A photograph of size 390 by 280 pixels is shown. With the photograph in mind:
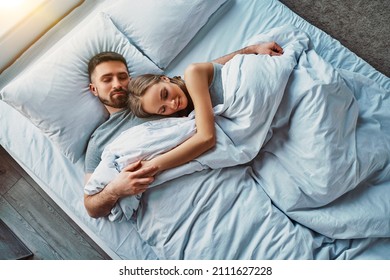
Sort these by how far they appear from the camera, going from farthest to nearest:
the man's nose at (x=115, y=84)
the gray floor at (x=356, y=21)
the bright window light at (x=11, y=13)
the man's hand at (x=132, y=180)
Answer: the gray floor at (x=356, y=21), the bright window light at (x=11, y=13), the man's nose at (x=115, y=84), the man's hand at (x=132, y=180)

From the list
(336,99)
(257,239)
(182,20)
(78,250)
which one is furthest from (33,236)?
(336,99)

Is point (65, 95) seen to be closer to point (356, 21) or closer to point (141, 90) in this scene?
point (141, 90)

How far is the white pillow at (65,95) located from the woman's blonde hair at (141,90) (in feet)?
0.28

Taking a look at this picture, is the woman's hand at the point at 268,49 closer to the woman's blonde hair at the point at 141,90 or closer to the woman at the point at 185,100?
the woman at the point at 185,100

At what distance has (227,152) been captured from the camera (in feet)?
3.13

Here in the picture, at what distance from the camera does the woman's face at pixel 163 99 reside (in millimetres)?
964

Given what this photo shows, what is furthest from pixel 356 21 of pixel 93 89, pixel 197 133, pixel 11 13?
pixel 11 13

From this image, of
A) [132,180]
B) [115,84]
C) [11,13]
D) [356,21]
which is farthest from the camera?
[356,21]

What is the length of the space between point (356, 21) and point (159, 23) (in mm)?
767

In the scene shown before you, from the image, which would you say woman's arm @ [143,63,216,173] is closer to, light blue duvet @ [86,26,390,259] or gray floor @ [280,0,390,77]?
light blue duvet @ [86,26,390,259]

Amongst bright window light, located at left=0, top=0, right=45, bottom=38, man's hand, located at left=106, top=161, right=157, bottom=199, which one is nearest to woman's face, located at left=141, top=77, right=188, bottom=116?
man's hand, located at left=106, top=161, right=157, bottom=199

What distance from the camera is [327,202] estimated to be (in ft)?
3.14

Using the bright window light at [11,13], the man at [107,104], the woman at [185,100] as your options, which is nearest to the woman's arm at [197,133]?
the woman at [185,100]

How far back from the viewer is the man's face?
1.03 metres
